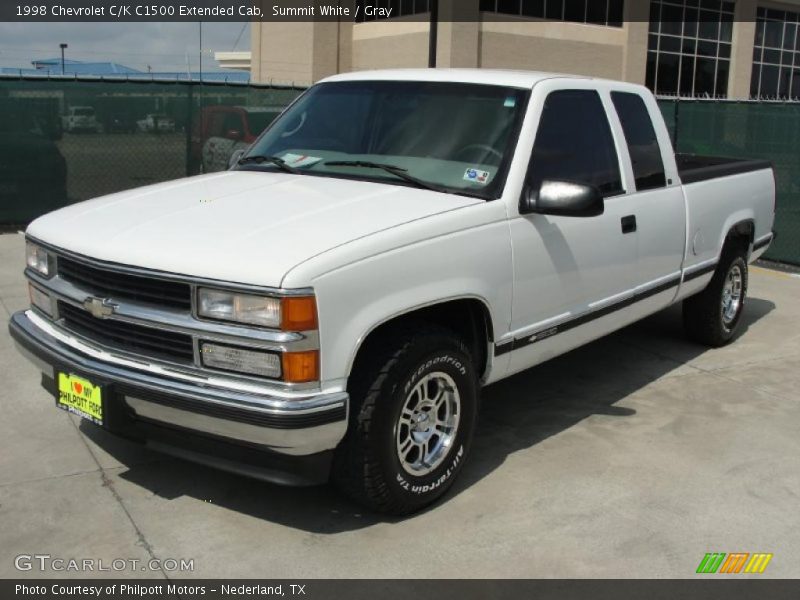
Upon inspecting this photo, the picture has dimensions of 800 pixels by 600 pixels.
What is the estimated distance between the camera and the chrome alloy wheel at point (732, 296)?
7125mm

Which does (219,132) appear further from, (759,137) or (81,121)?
(759,137)

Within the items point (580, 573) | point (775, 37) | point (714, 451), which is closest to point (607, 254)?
point (714, 451)

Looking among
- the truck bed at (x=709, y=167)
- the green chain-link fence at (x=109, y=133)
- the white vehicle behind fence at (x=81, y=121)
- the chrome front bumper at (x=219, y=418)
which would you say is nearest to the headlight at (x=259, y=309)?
the chrome front bumper at (x=219, y=418)

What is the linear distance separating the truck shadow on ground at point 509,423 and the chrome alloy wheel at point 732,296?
1.12 ft

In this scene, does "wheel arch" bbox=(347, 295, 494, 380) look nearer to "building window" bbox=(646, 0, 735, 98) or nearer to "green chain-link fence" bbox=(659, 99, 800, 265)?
"green chain-link fence" bbox=(659, 99, 800, 265)

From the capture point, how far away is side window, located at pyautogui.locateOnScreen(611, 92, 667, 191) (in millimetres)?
5582

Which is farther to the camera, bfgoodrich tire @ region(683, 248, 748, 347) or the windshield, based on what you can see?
bfgoodrich tire @ region(683, 248, 748, 347)

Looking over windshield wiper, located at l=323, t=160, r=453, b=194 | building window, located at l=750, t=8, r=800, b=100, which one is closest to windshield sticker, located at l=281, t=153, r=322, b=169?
windshield wiper, located at l=323, t=160, r=453, b=194

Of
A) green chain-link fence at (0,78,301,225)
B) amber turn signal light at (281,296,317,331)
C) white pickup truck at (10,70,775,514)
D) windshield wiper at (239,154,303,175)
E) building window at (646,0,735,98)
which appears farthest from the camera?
building window at (646,0,735,98)

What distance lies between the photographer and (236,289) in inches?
138

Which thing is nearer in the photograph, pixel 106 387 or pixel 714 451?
pixel 106 387

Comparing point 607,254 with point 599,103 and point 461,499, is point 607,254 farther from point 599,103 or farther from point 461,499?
point 461,499

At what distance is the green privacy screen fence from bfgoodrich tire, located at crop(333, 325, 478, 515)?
8.07 m

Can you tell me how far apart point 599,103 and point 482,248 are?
166cm
